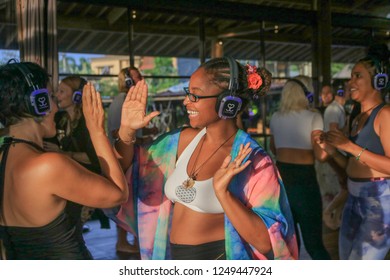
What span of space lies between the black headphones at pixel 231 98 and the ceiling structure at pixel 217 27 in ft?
10.3

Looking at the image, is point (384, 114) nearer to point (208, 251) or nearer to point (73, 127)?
point (208, 251)

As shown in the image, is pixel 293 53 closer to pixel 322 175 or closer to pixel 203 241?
pixel 322 175

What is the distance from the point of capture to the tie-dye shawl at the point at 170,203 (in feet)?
5.86

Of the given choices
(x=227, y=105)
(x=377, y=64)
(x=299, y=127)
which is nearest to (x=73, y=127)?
(x=299, y=127)

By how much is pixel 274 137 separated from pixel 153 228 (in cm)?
171

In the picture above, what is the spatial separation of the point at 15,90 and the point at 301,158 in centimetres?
215

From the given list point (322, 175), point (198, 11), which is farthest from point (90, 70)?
point (322, 175)

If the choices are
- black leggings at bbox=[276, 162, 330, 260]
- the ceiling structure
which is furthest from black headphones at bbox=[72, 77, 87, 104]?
black leggings at bbox=[276, 162, 330, 260]

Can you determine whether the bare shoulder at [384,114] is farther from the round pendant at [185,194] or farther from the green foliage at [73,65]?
the green foliage at [73,65]

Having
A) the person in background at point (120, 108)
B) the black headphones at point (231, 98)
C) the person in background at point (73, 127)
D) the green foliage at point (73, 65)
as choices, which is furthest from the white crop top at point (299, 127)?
the green foliage at point (73, 65)

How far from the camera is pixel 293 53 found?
289 inches

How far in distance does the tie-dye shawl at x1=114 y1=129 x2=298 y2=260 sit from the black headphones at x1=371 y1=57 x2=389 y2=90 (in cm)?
104

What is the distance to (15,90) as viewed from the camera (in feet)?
5.32

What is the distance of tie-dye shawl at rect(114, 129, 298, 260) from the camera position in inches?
70.4
